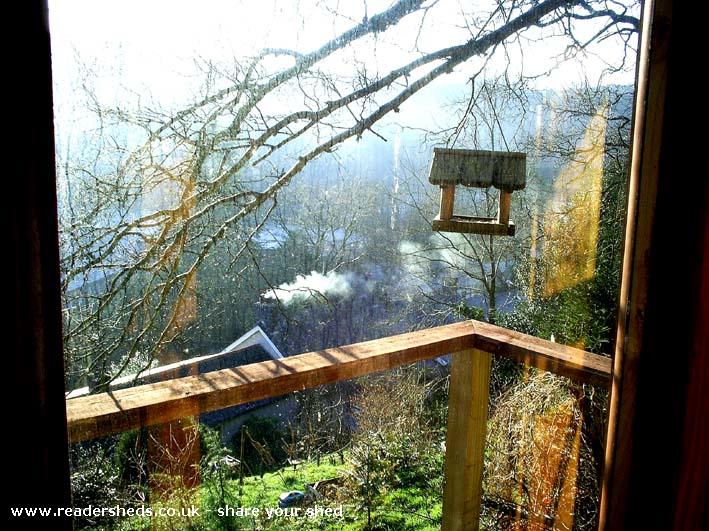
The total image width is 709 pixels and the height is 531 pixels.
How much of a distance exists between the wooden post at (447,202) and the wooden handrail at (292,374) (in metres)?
0.46

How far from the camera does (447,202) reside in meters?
1.80

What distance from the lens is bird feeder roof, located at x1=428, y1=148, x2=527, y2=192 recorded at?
5.81 feet

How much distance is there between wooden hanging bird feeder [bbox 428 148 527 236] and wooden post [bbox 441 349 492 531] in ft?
1.69

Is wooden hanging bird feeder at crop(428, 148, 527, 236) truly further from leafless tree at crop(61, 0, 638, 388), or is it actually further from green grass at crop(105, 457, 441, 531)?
green grass at crop(105, 457, 441, 531)

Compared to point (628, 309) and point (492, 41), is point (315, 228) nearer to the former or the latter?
point (492, 41)

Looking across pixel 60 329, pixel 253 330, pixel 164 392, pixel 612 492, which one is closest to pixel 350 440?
pixel 253 330

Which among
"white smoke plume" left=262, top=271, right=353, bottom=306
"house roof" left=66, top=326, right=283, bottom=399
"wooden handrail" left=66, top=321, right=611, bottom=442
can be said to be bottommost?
"house roof" left=66, top=326, right=283, bottom=399

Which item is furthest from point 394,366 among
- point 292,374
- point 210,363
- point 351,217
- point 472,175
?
point 472,175

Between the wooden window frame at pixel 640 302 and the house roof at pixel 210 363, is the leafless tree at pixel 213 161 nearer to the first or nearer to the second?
the house roof at pixel 210 363

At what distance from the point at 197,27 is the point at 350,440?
4.55 ft

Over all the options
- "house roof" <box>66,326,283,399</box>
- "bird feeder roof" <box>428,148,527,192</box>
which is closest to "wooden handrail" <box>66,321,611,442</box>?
"house roof" <box>66,326,283,399</box>

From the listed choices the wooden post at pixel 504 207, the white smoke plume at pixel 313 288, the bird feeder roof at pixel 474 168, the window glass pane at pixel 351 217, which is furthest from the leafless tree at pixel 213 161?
the wooden post at pixel 504 207

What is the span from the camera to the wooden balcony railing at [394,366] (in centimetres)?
97

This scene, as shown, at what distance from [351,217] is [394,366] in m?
0.60
